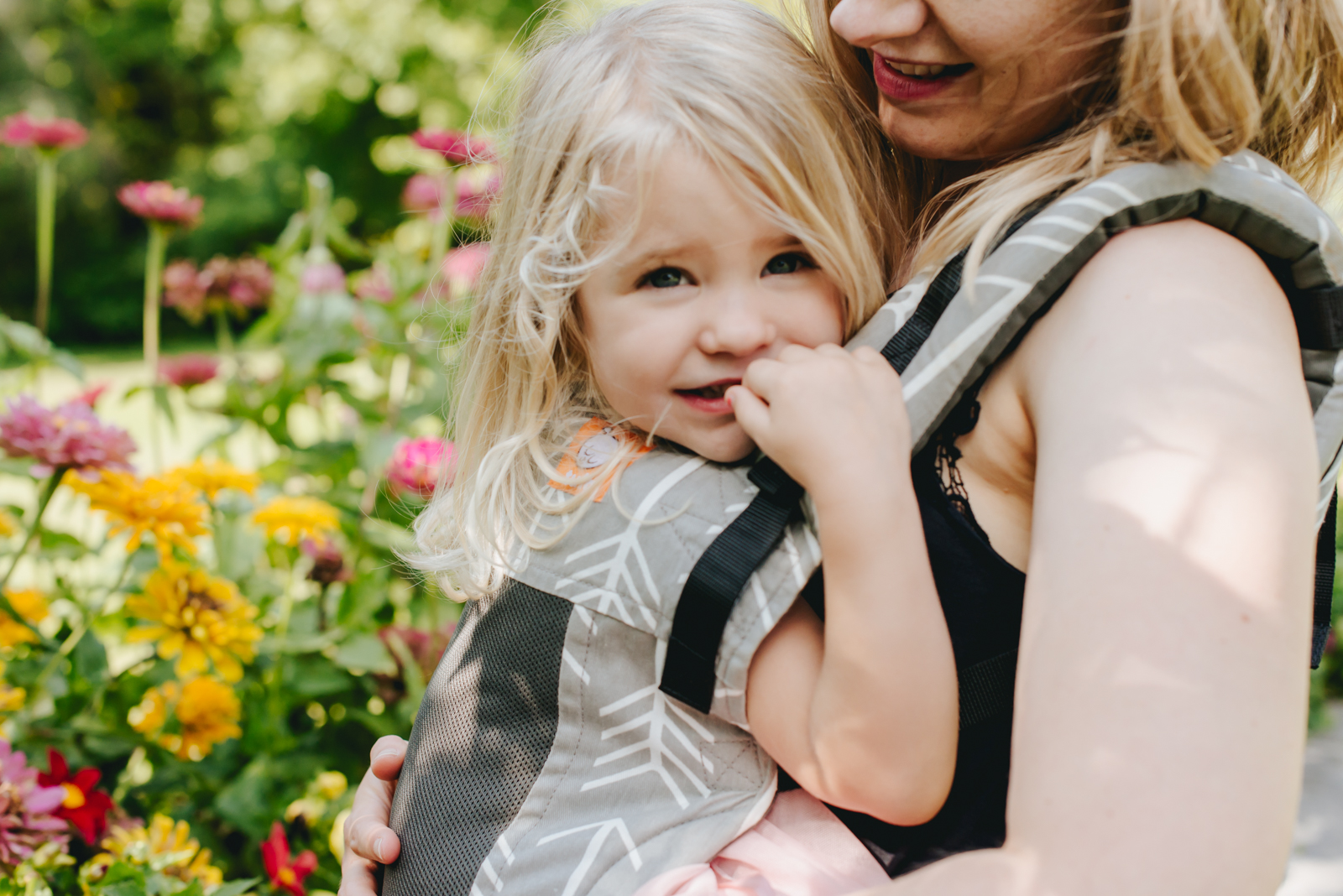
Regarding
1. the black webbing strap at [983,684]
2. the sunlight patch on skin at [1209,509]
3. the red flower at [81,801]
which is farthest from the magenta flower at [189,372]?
the sunlight patch on skin at [1209,509]

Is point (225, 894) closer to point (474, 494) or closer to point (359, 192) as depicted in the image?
point (474, 494)

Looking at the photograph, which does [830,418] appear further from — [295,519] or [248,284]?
[248,284]

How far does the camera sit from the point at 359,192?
50.2ft

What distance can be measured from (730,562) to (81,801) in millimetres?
1360

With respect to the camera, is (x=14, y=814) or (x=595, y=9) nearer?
(x=14, y=814)

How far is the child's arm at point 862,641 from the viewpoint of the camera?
97cm

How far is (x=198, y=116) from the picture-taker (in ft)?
56.9

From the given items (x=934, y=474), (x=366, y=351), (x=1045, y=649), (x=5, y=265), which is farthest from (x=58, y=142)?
(x=5, y=265)

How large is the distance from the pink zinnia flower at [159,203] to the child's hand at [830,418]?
7.58ft

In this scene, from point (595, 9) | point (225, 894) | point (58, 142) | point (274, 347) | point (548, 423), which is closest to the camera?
point (548, 423)

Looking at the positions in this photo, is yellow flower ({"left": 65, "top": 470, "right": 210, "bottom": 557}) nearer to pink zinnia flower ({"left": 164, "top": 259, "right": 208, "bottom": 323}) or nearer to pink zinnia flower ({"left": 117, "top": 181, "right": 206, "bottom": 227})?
pink zinnia flower ({"left": 117, "top": 181, "right": 206, "bottom": 227})

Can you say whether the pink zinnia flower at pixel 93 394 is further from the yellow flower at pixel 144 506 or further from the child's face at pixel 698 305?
the child's face at pixel 698 305

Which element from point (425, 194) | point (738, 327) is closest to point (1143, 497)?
point (738, 327)

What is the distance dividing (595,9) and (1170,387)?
1.30 m
